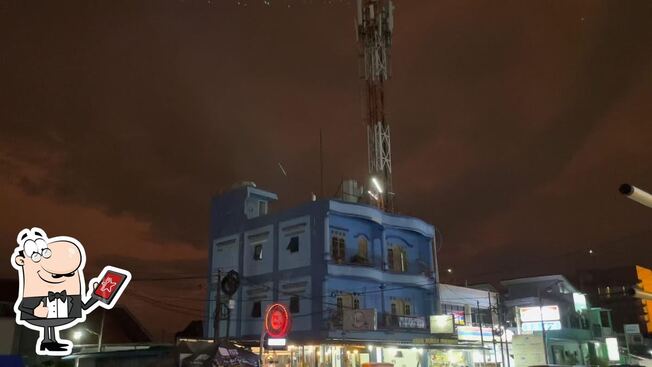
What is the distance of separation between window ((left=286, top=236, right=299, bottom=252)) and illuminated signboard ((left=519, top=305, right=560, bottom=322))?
1936 centimetres

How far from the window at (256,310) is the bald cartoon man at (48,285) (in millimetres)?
19373

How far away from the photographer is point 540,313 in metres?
43.2

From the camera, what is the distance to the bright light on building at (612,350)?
5116cm

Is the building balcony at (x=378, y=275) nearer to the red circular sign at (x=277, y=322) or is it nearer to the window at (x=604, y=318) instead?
the red circular sign at (x=277, y=322)

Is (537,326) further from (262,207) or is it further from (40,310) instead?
(40,310)

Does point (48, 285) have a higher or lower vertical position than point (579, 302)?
lower

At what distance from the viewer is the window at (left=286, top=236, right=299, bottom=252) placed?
→ 35.3 metres

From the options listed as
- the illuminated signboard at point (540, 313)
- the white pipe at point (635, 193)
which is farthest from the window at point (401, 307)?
the white pipe at point (635, 193)

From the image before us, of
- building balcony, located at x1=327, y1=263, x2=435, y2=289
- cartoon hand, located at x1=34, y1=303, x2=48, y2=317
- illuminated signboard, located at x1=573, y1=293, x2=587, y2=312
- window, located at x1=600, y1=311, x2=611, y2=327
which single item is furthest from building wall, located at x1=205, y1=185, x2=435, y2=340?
window, located at x1=600, y1=311, x2=611, y2=327

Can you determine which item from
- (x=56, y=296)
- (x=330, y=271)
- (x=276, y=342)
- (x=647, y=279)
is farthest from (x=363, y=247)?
(x=647, y=279)

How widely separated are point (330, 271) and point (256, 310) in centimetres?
633

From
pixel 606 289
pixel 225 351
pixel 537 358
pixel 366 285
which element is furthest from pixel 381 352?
pixel 606 289

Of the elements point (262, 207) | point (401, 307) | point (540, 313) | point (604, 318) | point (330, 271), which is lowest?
point (540, 313)

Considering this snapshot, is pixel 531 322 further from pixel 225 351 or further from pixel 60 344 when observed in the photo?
pixel 60 344
